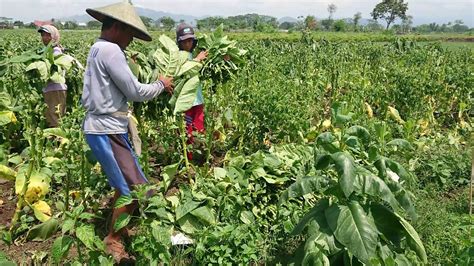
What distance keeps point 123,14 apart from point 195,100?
1.64m

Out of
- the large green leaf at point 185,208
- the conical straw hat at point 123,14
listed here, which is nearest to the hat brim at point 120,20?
the conical straw hat at point 123,14

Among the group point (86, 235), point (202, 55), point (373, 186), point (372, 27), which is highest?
point (202, 55)

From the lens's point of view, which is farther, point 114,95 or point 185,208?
point 185,208

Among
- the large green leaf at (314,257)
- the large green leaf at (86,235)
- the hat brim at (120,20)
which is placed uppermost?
the hat brim at (120,20)

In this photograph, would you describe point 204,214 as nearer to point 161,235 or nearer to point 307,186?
point 161,235

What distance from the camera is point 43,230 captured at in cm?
345

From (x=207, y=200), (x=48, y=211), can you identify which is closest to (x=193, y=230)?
(x=207, y=200)

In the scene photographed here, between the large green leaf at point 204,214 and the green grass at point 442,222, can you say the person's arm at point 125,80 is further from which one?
the green grass at point 442,222

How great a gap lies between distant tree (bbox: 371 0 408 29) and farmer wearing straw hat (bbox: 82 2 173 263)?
271 ft

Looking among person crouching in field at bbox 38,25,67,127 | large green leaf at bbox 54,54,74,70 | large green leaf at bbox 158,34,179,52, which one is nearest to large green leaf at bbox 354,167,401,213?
large green leaf at bbox 158,34,179,52

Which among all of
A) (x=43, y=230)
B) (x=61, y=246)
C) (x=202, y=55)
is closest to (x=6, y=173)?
(x=43, y=230)

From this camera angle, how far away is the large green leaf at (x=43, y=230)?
345cm

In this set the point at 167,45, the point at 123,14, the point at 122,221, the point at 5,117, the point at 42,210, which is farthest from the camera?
the point at 5,117

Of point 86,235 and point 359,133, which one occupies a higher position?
point 359,133
